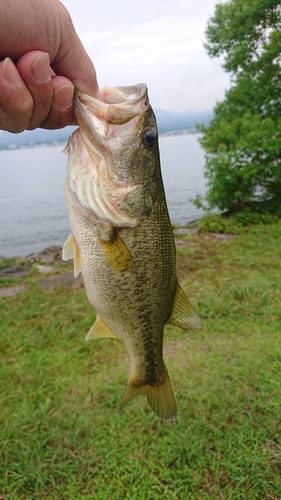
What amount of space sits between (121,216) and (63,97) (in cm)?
59

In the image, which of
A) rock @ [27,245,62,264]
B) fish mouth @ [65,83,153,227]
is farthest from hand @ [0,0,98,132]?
rock @ [27,245,62,264]

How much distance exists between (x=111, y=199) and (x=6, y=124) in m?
0.63

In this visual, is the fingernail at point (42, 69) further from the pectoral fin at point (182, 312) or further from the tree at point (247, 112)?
the tree at point (247, 112)

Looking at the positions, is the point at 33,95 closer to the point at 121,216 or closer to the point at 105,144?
the point at 105,144

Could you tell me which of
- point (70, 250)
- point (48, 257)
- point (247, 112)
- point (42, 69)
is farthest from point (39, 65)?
point (247, 112)

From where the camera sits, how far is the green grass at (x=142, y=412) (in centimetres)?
334

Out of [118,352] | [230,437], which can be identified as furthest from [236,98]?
[230,437]

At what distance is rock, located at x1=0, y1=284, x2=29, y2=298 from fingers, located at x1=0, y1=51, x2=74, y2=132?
19.0ft

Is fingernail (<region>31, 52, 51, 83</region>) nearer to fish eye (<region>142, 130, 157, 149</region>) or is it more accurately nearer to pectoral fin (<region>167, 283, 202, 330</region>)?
fish eye (<region>142, 130, 157, 149</region>)

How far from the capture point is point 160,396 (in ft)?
7.52

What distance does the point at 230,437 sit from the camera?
3646mm

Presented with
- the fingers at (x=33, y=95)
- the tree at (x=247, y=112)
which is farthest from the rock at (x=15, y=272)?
the fingers at (x=33, y=95)

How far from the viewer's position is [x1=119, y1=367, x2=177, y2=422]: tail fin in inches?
89.3

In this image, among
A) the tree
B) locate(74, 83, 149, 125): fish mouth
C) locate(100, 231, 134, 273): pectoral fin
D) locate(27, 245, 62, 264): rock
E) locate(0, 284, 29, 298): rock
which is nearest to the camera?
locate(74, 83, 149, 125): fish mouth
